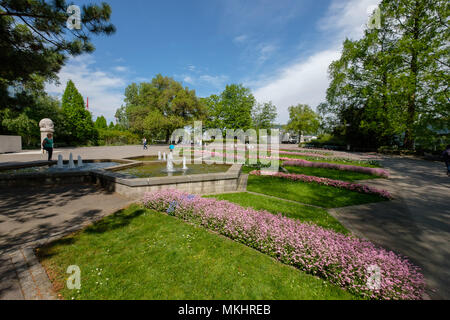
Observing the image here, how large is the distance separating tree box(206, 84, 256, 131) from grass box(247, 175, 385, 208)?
1534 inches

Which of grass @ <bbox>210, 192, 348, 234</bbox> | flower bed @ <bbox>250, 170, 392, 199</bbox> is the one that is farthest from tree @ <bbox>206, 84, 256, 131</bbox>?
grass @ <bbox>210, 192, 348, 234</bbox>

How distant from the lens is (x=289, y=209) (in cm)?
614

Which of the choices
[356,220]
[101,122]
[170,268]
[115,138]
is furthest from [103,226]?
[101,122]

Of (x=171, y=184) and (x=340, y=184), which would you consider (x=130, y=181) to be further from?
(x=340, y=184)

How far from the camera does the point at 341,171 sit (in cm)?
1345

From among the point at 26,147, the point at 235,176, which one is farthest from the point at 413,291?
the point at 26,147

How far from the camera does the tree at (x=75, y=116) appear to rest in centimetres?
3459

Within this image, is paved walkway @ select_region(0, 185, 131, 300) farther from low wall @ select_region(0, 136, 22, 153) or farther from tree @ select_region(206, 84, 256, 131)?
tree @ select_region(206, 84, 256, 131)

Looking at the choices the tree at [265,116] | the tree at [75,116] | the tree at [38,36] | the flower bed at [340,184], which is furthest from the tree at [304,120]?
the tree at [38,36]

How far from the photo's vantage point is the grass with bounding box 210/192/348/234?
519cm

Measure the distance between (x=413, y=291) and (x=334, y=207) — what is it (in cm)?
404

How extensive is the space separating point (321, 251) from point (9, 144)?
36.3 metres

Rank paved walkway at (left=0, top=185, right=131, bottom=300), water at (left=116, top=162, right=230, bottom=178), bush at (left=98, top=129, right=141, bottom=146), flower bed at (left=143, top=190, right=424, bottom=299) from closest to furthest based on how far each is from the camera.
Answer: flower bed at (left=143, top=190, right=424, bottom=299), paved walkway at (left=0, top=185, right=131, bottom=300), water at (left=116, top=162, right=230, bottom=178), bush at (left=98, top=129, right=141, bottom=146)

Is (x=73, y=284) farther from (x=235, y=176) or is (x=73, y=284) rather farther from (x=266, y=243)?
(x=235, y=176)
